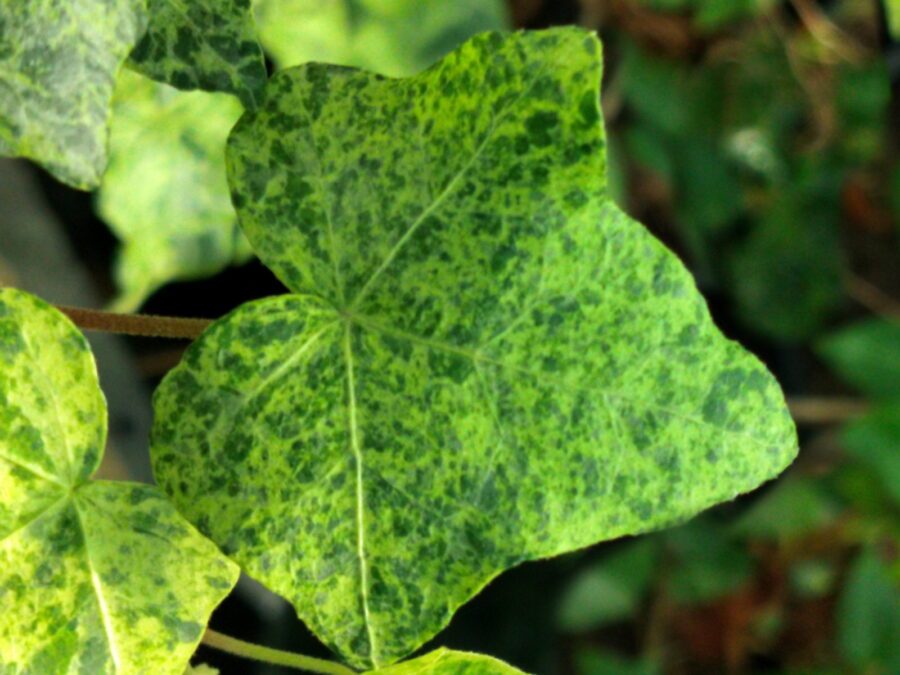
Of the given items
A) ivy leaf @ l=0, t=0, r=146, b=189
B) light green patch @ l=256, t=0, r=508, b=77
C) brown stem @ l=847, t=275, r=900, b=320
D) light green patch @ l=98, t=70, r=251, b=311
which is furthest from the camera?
brown stem @ l=847, t=275, r=900, b=320

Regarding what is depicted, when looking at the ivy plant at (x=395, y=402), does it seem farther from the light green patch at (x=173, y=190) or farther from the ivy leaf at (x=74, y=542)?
the light green patch at (x=173, y=190)

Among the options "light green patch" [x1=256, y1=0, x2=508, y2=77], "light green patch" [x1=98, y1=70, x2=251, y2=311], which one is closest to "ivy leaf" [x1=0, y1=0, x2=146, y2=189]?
"light green patch" [x1=98, y1=70, x2=251, y2=311]

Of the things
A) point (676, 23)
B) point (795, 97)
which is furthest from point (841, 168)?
point (676, 23)

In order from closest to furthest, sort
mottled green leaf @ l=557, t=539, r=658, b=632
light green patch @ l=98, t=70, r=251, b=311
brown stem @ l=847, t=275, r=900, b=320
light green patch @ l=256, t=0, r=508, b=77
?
light green patch @ l=98, t=70, r=251, b=311 < light green patch @ l=256, t=0, r=508, b=77 < mottled green leaf @ l=557, t=539, r=658, b=632 < brown stem @ l=847, t=275, r=900, b=320

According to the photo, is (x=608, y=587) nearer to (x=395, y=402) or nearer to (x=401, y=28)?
(x=401, y=28)

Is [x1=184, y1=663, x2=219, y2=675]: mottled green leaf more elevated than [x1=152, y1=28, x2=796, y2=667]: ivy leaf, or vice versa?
[x1=152, y1=28, x2=796, y2=667]: ivy leaf

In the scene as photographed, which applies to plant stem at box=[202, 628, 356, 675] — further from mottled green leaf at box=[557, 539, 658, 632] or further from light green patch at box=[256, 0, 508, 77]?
mottled green leaf at box=[557, 539, 658, 632]

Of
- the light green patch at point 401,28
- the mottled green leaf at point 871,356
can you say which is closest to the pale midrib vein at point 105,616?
the light green patch at point 401,28
